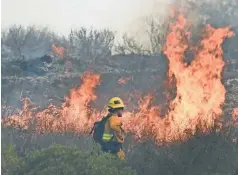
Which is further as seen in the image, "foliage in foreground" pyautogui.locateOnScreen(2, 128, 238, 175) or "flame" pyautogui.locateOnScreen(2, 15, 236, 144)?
"flame" pyautogui.locateOnScreen(2, 15, 236, 144)

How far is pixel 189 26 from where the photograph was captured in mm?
7188

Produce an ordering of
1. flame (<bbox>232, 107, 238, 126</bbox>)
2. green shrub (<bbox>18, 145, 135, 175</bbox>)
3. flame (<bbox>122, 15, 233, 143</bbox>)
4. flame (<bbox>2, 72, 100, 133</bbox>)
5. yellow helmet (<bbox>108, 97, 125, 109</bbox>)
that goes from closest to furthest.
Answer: green shrub (<bbox>18, 145, 135, 175</bbox>), flame (<bbox>232, 107, 238, 126</bbox>), flame (<bbox>122, 15, 233, 143</bbox>), yellow helmet (<bbox>108, 97, 125, 109</bbox>), flame (<bbox>2, 72, 100, 133</bbox>)

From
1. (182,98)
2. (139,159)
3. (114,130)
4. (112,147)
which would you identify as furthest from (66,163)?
(182,98)

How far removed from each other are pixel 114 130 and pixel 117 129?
0.04 metres

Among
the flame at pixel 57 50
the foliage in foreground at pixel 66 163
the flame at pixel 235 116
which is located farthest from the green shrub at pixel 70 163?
the flame at pixel 235 116

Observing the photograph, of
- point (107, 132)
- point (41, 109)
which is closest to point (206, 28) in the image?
point (107, 132)

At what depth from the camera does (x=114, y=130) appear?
288 inches

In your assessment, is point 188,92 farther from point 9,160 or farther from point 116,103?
point 9,160

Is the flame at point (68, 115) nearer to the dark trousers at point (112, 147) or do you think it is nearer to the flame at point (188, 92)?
the dark trousers at point (112, 147)

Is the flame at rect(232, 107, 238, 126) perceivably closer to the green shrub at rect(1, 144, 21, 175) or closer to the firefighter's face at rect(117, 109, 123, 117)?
the firefighter's face at rect(117, 109, 123, 117)

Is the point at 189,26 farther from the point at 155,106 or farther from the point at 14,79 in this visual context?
the point at 14,79

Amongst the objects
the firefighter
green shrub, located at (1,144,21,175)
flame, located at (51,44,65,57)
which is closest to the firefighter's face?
the firefighter

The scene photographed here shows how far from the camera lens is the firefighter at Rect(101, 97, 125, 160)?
7273 millimetres

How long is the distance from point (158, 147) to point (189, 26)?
57.9 inches
